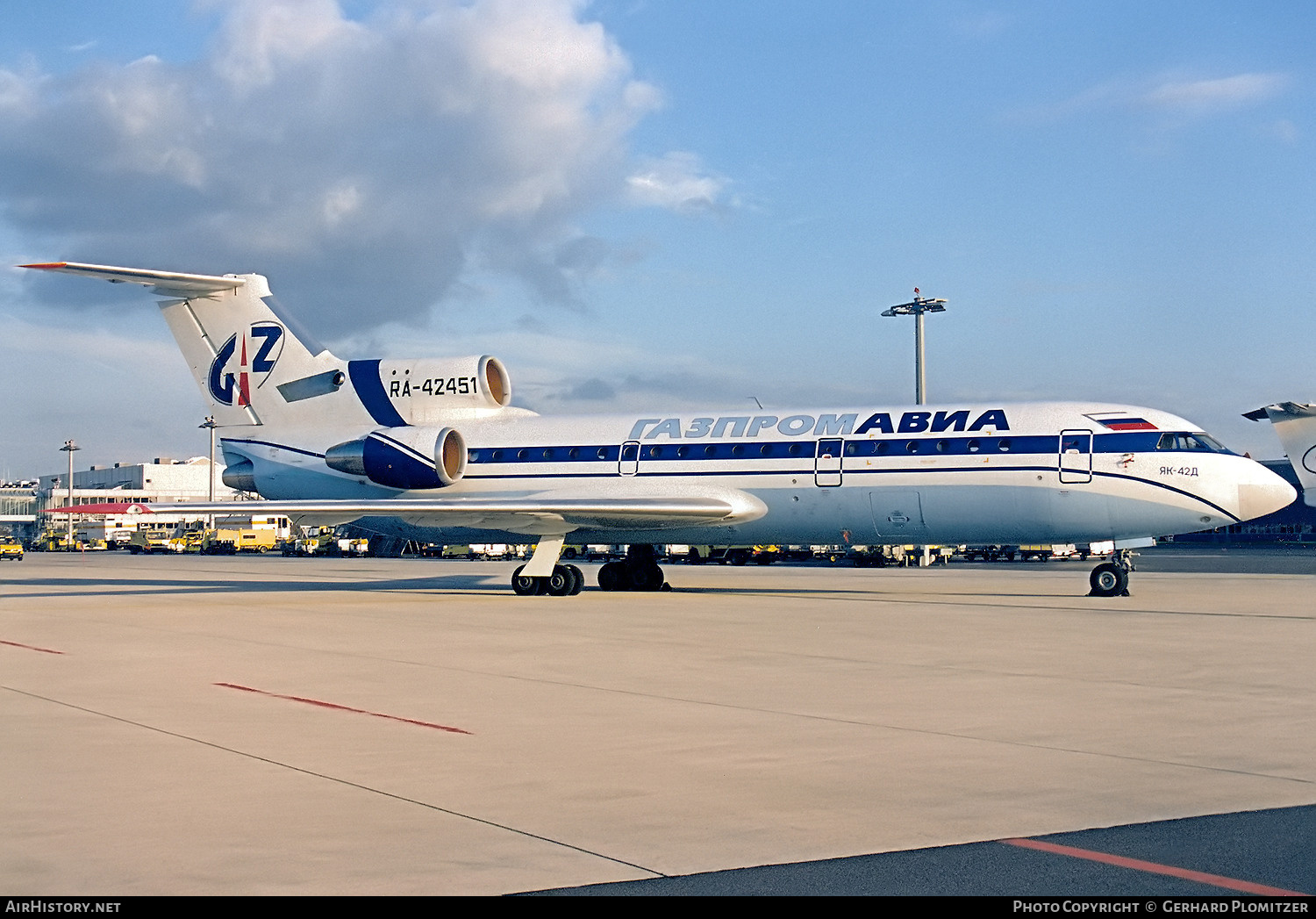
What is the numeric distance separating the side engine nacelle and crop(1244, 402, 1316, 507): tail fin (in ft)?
96.6

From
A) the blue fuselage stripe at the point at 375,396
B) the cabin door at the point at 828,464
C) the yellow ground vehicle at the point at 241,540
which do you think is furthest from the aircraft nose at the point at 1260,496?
the yellow ground vehicle at the point at 241,540

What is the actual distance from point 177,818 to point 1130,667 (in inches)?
396

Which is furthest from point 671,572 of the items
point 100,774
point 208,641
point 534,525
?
point 100,774

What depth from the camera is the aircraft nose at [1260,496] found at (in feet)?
76.6

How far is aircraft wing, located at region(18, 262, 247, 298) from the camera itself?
24.7m

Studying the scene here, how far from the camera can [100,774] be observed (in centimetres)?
775

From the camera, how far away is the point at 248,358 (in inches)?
1172

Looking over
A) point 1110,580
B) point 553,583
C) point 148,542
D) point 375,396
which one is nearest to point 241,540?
point 148,542

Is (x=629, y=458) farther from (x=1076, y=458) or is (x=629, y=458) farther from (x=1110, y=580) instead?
(x=1110, y=580)

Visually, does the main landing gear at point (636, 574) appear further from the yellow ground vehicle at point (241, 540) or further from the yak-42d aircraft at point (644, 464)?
the yellow ground vehicle at point (241, 540)

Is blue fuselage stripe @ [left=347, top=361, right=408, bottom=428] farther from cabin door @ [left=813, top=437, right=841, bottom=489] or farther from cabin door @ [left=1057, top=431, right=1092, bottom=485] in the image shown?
cabin door @ [left=1057, top=431, right=1092, bottom=485]

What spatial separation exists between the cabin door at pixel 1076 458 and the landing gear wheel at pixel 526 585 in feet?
35.9

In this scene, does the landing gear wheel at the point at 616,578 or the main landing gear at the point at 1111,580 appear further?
the landing gear wheel at the point at 616,578

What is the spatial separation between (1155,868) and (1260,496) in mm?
20040
